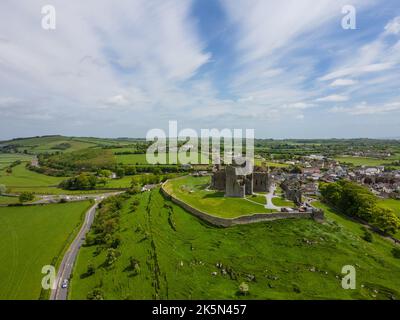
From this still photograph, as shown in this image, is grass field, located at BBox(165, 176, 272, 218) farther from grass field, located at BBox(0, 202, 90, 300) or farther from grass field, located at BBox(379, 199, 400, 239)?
grass field, located at BBox(379, 199, 400, 239)

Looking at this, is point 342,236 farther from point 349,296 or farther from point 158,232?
point 158,232

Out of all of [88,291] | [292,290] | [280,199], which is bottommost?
[88,291]

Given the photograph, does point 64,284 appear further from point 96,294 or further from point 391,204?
point 391,204

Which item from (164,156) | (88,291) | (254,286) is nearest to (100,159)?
(164,156)

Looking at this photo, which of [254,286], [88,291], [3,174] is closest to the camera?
[254,286]

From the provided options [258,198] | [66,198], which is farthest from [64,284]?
[66,198]

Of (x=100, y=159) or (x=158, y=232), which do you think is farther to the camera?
(x=100, y=159)
